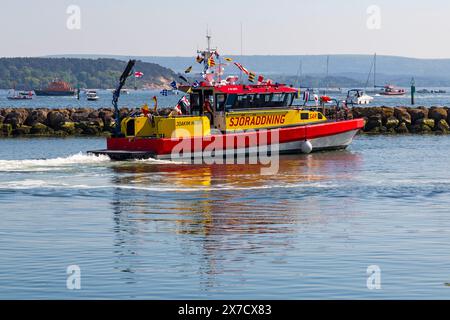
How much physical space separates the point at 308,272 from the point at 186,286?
7.69 feet

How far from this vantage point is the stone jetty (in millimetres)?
64125

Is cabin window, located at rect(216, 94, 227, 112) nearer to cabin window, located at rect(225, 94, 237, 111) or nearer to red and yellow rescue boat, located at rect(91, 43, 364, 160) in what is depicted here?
red and yellow rescue boat, located at rect(91, 43, 364, 160)

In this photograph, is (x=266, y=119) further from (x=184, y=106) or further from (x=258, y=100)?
(x=184, y=106)

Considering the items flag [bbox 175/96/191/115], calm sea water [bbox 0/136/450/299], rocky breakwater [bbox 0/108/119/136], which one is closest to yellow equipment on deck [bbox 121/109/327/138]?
flag [bbox 175/96/191/115]

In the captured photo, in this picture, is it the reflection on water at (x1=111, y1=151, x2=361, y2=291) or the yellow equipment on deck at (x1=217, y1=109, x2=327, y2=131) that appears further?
the yellow equipment on deck at (x1=217, y1=109, x2=327, y2=131)

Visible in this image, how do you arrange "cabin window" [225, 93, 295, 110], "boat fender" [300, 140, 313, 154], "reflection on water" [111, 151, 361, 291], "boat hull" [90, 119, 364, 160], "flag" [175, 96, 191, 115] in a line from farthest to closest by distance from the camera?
1. "boat fender" [300, 140, 313, 154]
2. "cabin window" [225, 93, 295, 110]
3. "flag" [175, 96, 191, 115]
4. "boat hull" [90, 119, 364, 160]
5. "reflection on water" [111, 151, 361, 291]

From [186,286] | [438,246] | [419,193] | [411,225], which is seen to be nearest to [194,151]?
[419,193]

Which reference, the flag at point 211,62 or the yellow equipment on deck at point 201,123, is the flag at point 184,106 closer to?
the yellow equipment on deck at point 201,123

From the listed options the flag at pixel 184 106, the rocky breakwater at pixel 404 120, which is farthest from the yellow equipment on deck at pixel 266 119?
the rocky breakwater at pixel 404 120

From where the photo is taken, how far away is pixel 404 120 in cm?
6481

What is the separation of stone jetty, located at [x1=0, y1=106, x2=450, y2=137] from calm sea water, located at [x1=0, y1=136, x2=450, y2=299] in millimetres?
23886

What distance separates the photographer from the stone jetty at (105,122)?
6412cm

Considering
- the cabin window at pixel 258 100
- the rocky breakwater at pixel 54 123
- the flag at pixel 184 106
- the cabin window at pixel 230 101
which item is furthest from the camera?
the rocky breakwater at pixel 54 123

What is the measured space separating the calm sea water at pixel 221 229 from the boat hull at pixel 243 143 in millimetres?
765
